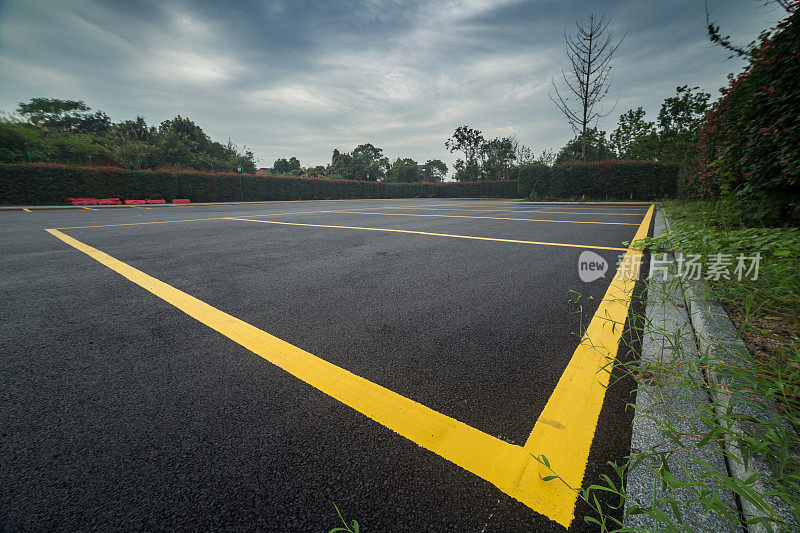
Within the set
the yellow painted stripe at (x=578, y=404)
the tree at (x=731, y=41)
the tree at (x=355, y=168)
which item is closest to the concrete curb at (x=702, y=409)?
the yellow painted stripe at (x=578, y=404)

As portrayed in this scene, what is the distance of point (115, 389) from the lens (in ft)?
4.23

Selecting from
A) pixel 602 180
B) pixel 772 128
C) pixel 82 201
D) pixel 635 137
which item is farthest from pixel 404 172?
pixel 772 128

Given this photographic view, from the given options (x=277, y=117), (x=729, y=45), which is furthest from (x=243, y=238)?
(x=277, y=117)

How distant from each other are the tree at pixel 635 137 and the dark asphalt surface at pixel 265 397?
103ft

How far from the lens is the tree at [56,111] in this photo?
32.9 m

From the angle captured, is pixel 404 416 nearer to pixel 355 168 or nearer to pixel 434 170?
pixel 355 168

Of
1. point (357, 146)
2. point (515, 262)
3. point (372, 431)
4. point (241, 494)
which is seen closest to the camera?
point (241, 494)

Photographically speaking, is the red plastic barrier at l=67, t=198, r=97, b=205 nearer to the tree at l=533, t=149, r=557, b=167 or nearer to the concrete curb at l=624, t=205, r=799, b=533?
the concrete curb at l=624, t=205, r=799, b=533

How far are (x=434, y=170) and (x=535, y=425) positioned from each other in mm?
91903

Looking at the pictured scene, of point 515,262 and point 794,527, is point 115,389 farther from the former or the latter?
point 515,262

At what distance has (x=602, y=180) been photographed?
16.9m

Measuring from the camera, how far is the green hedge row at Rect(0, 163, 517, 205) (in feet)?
44.4

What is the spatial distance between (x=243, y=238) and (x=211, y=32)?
111ft

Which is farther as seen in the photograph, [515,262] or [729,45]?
[729,45]
